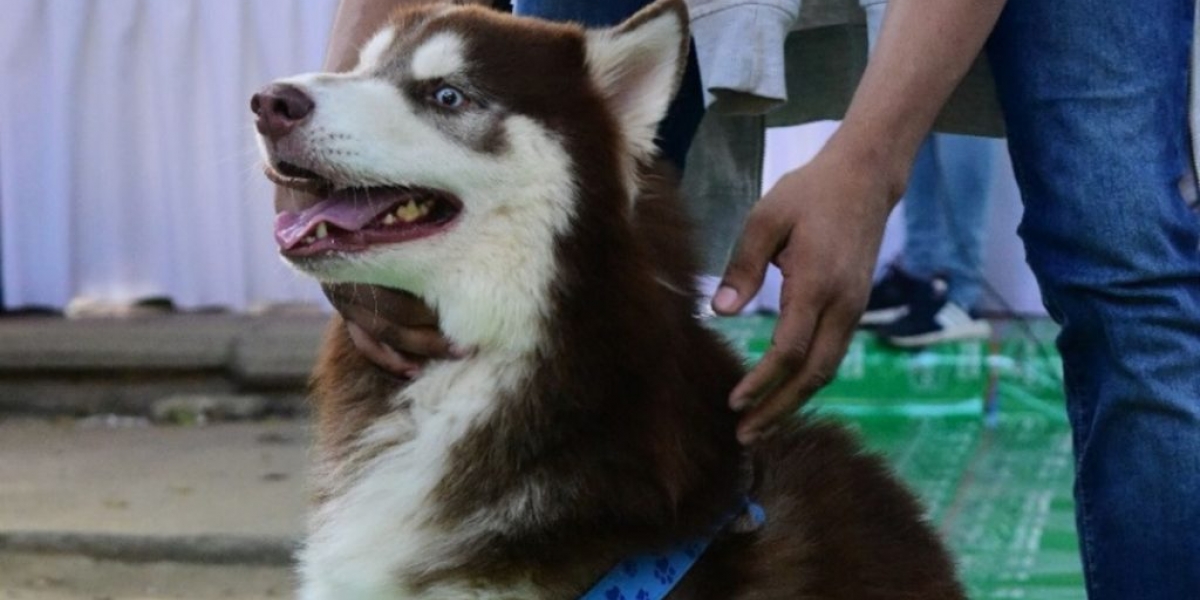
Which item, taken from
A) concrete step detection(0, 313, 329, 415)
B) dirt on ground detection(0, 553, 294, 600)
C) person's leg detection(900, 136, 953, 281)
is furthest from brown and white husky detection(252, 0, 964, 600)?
concrete step detection(0, 313, 329, 415)

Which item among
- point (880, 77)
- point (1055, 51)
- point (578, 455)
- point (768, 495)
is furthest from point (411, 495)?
point (1055, 51)

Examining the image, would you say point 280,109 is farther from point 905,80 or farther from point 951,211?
point 951,211

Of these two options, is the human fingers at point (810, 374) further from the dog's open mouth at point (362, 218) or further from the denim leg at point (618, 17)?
the denim leg at point (618, 17)

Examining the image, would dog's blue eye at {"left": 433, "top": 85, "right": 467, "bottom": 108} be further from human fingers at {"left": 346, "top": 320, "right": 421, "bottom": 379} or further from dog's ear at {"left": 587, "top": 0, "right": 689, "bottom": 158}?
human fingers at {"left": 346, "top": 320, "right": 421, "bottom": 379}

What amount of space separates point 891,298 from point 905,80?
125 inches

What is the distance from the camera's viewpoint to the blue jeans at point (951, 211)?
17.9 feet

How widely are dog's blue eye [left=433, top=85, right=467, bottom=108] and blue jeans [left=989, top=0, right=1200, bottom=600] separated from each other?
757 mm

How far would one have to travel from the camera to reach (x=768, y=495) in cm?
234

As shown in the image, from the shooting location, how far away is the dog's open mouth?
2.20 metres

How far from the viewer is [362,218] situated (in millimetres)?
2215

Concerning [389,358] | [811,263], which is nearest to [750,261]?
[811,263]

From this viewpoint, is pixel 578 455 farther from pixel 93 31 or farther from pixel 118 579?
pixel 93 31

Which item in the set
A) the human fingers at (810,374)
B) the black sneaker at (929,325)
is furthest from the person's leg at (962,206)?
the human fingers at (810,374)

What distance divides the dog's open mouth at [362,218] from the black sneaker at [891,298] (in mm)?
3103
